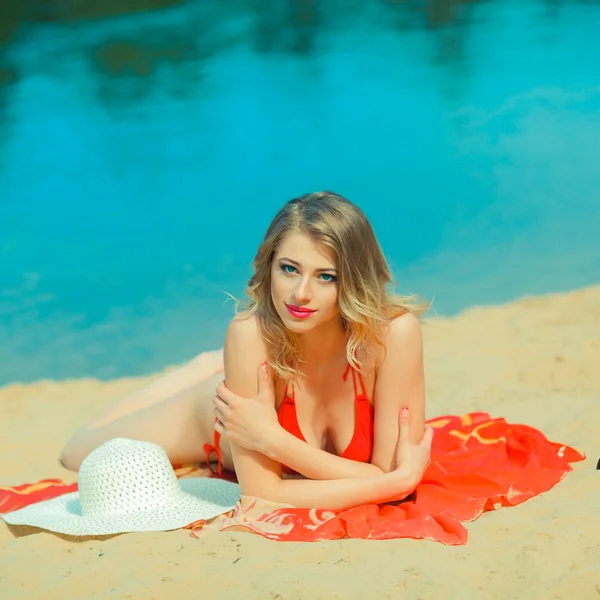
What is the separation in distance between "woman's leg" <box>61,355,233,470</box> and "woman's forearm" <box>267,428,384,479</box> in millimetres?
813

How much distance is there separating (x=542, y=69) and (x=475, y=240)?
559 centimetres

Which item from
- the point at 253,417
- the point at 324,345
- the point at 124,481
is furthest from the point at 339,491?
the point at 124,481

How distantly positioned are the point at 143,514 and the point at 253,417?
2.21 ft

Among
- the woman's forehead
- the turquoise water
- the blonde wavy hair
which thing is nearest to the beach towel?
the blonde wavy hair

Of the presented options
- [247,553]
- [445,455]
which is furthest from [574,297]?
[247,553]

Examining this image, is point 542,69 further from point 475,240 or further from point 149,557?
point 149,557

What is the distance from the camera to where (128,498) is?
3.86m

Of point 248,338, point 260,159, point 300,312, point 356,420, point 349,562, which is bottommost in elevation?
point 260,159

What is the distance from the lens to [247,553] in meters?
3.23

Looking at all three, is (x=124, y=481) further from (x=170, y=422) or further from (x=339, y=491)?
(x=339, y=491)

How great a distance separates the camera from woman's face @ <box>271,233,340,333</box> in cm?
338

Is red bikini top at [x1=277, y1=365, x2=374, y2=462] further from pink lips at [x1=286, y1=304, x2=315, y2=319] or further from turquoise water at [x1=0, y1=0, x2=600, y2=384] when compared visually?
turquoise water at [x1=0, y1=0, x2=600, y2=384]

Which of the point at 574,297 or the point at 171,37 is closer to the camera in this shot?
the point at 574,297

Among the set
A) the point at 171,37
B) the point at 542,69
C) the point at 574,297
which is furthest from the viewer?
the point at 171,37
